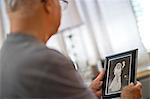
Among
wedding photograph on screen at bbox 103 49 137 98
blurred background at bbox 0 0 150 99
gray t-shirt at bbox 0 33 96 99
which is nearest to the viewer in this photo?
gray t-shirt at bbox 0 33 96 99

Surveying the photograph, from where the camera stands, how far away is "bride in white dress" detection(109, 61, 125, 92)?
4.01ft

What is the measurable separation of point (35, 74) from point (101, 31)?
4.87ft

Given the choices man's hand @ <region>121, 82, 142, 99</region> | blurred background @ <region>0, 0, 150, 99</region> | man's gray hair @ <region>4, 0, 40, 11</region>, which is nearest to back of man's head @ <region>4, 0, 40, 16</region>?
man's gray hair @ <region>4, 0, 40, 11</region>

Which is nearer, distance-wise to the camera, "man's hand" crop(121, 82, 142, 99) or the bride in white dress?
"man's hand" crop(121, 82, 142, 99)

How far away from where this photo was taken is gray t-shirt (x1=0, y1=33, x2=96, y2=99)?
0.83m

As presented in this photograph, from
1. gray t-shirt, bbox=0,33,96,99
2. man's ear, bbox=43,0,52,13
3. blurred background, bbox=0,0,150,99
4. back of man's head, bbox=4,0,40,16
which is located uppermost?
back of man's head, bbox=4,0,40,16

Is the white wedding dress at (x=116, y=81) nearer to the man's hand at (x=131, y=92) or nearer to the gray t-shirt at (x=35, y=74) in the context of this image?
the man's hand at (x=131, y=92)

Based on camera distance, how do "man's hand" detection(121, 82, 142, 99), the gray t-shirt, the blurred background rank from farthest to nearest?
the blurred background < "man's hand" detection(121, 82, 142, 99) < the gray t-shirt

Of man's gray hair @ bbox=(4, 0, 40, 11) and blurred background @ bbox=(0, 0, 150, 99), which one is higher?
man's gray hair @ bbox=(4, 0, 40, 11)

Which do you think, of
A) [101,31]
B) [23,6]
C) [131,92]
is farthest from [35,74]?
[101,31]

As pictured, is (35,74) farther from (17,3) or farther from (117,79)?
(117,79)

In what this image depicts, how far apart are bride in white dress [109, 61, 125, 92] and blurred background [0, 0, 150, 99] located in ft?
2.30

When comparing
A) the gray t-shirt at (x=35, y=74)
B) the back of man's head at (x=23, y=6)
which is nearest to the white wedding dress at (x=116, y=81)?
the gray t-shirt at (x=35, y=74)

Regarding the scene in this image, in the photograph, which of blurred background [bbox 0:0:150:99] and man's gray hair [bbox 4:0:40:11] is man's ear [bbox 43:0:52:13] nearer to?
man's gray hair [bbox 4:0:40:11]
